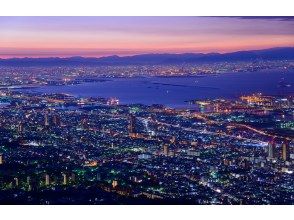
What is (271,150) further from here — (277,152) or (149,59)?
(149,59)

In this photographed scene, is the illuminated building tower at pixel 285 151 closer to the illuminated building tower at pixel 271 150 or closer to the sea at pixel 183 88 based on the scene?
the illuminated building tower at pixel 271 150

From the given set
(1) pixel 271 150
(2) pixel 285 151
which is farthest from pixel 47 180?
(2) pixel 285 151

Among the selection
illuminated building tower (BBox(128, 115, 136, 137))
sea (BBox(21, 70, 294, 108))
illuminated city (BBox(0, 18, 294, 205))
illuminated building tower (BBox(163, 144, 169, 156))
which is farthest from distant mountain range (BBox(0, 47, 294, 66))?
illuminated building tower (BBox(163, 144, 169, 156))

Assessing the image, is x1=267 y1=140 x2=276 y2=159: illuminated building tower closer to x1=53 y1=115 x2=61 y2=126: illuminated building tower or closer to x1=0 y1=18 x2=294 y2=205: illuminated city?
x1=0 y1=18 x2=294 y2=205: illuminated city

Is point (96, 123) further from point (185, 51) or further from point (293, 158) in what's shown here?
point (293, 158)

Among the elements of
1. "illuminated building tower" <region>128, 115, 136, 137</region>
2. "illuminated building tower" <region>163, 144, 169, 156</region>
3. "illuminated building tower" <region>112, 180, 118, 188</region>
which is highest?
"illuminated building tower" <region>128, 115, 136, 137</region>
